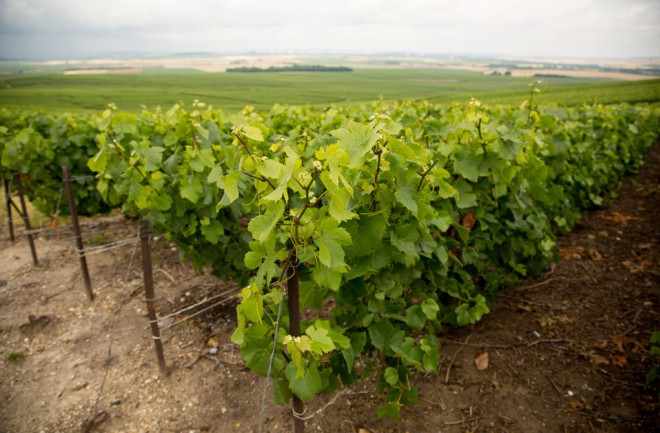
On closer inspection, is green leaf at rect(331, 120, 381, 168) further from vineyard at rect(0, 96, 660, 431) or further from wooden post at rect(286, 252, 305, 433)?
wooden post at rect(286, 252, 305, 433)

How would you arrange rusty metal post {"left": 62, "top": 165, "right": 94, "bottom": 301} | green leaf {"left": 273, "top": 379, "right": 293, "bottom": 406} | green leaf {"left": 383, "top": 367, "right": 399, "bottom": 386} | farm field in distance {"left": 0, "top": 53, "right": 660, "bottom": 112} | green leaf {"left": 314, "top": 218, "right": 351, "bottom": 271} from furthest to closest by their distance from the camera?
farm field in distance {"left": 0, "top": 53, "right": 660, "bottom": 112} < rusty metal post {"left": 62, "top": 165, "right": 94, "bottom": 301} < green leaf {"left": 383, "top": 367, "right": 399, "bottom": 386} < green leaf {"left": 273, "top": 379, "right": 293, "bottom": 406} < green leaf {"left": 314, "top": 218, "right": 351, "bottom": 271}

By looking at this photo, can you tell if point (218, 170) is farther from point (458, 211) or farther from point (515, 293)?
point (515, 293)

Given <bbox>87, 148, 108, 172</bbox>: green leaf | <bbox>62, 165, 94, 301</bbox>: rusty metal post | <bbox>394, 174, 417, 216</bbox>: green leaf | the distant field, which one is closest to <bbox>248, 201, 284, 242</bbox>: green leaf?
<bbox>394, 174, 417, 216</bbox>: green leaf

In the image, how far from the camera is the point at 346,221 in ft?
5.94

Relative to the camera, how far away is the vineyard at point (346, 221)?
5.36ft

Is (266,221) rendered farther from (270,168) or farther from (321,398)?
(321,398)

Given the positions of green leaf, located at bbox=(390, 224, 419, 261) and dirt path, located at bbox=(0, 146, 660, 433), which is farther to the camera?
dirt path, located at bbox=(0, 146, 660, 433)

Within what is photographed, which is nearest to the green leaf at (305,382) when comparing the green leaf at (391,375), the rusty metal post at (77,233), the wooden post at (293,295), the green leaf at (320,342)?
the wooden post at (293,295)

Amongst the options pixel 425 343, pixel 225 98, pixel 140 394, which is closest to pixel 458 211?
pixel 425 343

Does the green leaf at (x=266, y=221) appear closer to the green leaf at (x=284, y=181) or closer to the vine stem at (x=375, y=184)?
the green leaf at (x=284, y=181)

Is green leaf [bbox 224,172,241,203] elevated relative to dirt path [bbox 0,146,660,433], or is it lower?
elevated

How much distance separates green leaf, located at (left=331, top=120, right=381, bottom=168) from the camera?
4.60 feet

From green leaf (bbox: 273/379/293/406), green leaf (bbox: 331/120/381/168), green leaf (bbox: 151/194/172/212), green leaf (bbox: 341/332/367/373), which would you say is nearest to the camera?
green leaf (bbox: 331/120/381/168)

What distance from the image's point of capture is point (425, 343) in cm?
252
